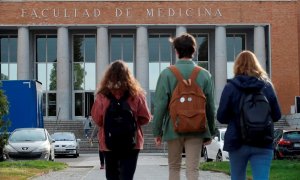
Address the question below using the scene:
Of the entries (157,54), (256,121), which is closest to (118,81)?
(256,121)

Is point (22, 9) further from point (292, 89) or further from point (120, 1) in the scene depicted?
point (292, 89)

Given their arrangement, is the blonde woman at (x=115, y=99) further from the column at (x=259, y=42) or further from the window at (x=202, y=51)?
the window at (x=202, y=51)

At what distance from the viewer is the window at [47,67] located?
54.3 meters

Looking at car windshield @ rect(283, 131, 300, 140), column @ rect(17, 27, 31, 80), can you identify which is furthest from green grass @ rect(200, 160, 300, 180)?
Result: column @ rect(17, 27, 31, 80)

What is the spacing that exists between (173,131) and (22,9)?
4609 cm

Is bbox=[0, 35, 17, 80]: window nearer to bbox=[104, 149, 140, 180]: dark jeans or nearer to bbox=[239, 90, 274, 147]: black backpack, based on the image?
bbox=[104, 149, 140, 180]: dark jeans

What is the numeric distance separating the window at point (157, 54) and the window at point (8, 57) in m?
10.9

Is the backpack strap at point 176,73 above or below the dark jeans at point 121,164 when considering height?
above

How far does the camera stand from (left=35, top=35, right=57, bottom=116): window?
5431 centimetres

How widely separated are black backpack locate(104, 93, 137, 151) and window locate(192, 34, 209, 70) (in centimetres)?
4820

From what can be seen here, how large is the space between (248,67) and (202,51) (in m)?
48.8

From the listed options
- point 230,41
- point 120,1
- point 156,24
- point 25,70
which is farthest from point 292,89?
point 25,70

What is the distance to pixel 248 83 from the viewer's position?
23.1 ft

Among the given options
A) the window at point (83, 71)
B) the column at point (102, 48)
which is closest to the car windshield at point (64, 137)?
the column at point (102, 48)
